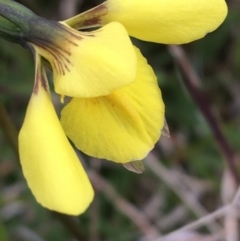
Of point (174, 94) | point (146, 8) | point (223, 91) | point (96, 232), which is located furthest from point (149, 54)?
point (146, 8)

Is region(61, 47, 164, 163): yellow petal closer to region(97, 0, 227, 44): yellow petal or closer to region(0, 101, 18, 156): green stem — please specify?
region(97, 0, 227, 44): yellow petal

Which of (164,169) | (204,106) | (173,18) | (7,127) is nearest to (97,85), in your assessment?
(173,18)

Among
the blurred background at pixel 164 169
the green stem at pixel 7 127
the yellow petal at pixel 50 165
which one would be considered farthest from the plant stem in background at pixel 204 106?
the yellow petal at pixel 50 165

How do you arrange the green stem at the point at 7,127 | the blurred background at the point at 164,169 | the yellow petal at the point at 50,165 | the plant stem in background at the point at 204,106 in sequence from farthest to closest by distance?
1. the blurred background at the point at 164,169
2. the plant stem in background at the point at 204,106
3. the green stem at the point at 7,127
4. the yellow petal at the point at 50,165

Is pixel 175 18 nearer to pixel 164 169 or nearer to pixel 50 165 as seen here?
pixel 50 165

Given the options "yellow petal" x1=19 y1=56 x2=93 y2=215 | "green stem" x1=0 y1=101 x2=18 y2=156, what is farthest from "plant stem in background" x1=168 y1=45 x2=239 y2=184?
"yellow petal" x1=19 y1=56 x2=93 y2=215

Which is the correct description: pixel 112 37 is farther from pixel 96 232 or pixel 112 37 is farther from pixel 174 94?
pixel 174 94

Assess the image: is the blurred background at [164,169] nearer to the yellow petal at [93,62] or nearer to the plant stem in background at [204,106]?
the plant stem in background at [204,106]
